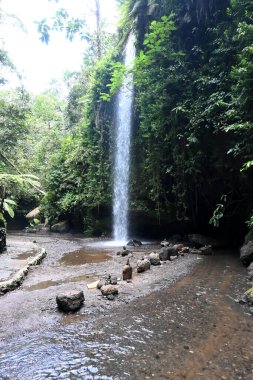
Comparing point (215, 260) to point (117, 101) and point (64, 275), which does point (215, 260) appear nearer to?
point (64, 275)

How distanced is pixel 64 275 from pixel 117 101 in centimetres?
1084

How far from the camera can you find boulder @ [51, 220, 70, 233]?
16.7 meters

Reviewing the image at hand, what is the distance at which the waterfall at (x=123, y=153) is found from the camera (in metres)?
13.1

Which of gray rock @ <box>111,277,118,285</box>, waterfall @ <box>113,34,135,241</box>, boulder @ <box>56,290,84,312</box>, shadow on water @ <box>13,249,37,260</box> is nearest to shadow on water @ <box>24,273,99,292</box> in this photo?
gray rock @ <box>111,277,118,285</box>

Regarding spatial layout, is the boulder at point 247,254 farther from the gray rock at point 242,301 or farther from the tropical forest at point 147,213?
the gray rock at point 242,301

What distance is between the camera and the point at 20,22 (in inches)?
637

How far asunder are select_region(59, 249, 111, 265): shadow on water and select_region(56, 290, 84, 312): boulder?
3356 mm

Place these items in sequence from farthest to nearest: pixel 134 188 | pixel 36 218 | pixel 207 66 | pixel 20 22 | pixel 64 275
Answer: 1. pixel 36 218
2. pixel 20 22
3. pixel 134 188
4. pixel 207 66
5. pixel 64 275

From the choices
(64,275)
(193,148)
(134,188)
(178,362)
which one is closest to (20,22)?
(134,188)

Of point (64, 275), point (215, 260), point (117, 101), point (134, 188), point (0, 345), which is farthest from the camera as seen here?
point (117, 101)

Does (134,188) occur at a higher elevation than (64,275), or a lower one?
higher

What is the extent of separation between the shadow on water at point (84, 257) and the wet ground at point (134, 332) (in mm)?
1812

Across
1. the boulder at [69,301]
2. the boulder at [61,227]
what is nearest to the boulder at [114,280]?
the boulder at [69,301]

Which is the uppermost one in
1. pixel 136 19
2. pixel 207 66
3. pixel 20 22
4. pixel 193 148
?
pixel 20 22
